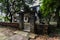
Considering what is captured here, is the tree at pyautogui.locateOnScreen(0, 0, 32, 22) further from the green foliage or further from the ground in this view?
the green foliage

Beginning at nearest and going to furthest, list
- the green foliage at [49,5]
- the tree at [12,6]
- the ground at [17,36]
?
the ground at [17,36], the green foliage at [49,5], the tree at [12,6]

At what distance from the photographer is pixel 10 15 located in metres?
17.7

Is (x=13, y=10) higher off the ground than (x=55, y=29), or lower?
higher

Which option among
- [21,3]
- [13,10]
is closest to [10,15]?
[13,10]

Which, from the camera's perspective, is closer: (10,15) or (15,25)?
(15,25)

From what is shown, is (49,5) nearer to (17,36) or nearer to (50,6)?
(50,6)

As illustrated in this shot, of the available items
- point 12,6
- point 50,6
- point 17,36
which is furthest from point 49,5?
point 12,6

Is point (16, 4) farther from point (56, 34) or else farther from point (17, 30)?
point (56, 34)

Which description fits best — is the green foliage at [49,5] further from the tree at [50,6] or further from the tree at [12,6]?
the tree at [12,6]

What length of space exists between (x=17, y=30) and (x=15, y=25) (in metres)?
0.93

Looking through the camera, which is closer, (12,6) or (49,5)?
(49,5)

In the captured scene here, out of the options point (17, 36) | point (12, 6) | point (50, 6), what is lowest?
point (17, 36)

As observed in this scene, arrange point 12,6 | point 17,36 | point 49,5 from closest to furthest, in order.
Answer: point 17,36
point 49,5
point 12,6

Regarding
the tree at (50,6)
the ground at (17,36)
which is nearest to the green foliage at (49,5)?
the tree at (50,6)
